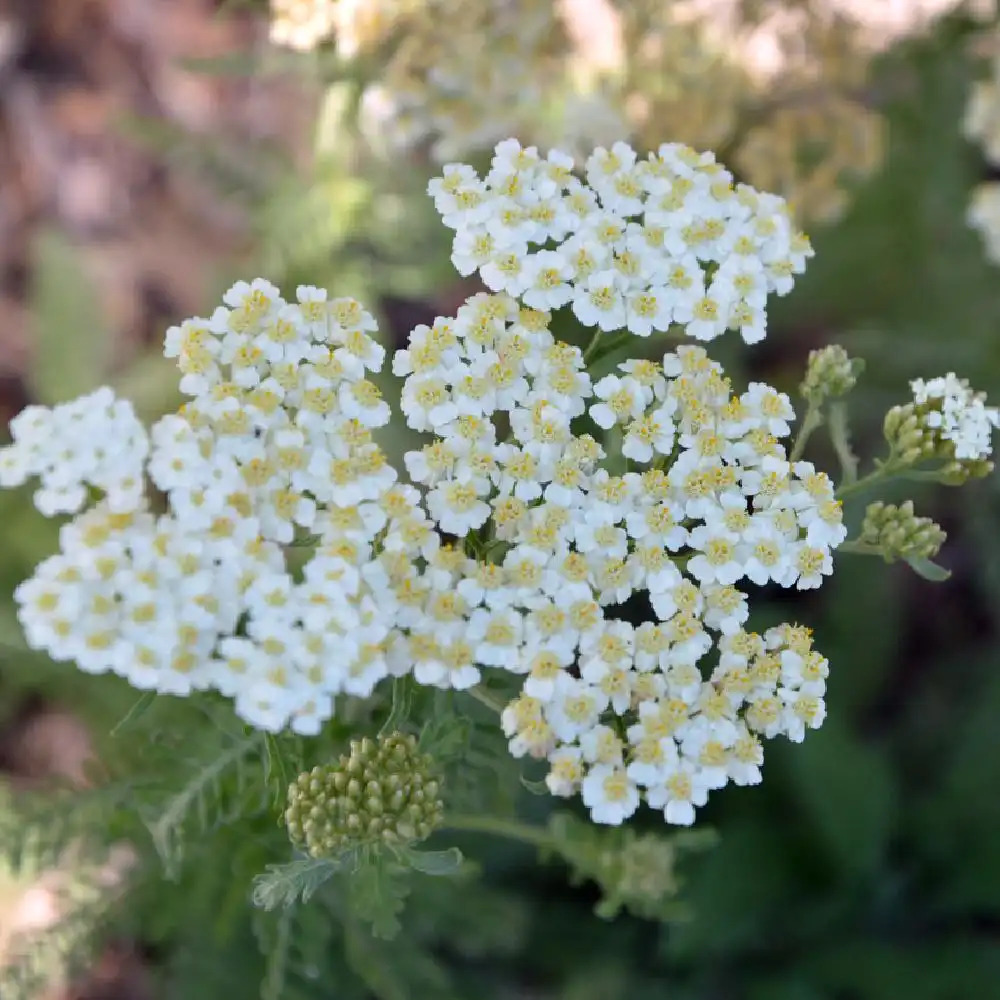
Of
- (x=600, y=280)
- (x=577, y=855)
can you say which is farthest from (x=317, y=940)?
(x=600, y=280)

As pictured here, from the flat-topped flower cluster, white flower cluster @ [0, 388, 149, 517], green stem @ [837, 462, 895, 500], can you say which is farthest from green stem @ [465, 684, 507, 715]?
green stem @ [837, 462, 895, 500]

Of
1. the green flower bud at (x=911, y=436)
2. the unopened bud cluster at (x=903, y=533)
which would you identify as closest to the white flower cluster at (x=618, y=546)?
the unopened bud cluster at (x=903, y=533)

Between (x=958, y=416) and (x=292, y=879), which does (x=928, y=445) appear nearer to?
(x=958, y=416)

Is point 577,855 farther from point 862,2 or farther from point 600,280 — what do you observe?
point 862,2

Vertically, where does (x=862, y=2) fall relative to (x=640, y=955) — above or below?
above

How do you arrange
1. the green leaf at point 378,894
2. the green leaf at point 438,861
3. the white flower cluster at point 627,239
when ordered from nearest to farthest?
the green leaf at point 438,861 < the green leaf at point 378,894 < the white flower cluster at point 627,239

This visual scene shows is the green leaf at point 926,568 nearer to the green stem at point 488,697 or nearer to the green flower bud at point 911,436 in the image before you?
the green flower bud at point 911,436
